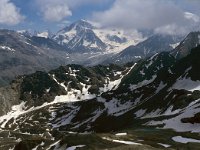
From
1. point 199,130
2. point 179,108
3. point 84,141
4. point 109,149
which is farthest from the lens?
point 179,108

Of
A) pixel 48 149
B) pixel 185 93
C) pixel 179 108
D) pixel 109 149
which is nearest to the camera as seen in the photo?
pixel 109 149

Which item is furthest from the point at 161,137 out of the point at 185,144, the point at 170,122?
the point at 170,122

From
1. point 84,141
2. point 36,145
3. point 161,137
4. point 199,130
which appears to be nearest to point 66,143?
point 84,141

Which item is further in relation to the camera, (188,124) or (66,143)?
(188,124)

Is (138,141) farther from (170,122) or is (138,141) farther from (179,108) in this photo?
(179,108)

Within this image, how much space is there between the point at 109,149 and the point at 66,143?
1695 centimetres

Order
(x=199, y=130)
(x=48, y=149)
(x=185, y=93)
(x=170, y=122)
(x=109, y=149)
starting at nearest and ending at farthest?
1. (x=109, y=149)
2. (x=48, y=149)
3. (x=199, y=130)
4. (x=170, y=122)
5. (x=185, y=93)

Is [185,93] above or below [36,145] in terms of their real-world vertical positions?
above

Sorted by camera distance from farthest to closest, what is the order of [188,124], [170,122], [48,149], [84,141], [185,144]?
1. [170,122]
2. [188,124]
3. [48,149]
4. [185,144]
5. [84,141]

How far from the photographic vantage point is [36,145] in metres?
114

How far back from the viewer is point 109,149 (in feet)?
225

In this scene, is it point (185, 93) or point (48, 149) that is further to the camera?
point (185, 93)

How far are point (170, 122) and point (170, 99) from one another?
6478 cm

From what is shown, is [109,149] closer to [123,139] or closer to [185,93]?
[123,139]
